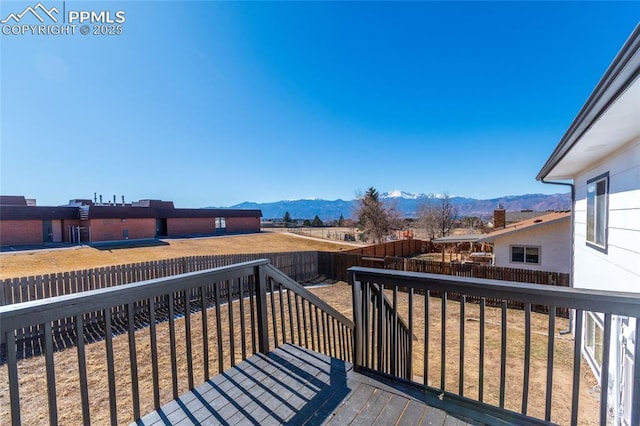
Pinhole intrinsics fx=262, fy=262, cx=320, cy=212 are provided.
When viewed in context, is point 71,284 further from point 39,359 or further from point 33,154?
point 33,154

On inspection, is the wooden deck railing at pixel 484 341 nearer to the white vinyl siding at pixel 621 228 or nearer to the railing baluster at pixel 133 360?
the white vinyl siding at pixel 621 228

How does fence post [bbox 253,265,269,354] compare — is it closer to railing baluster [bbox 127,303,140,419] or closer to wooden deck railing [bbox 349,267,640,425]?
wooden deck railing [bbox 349,267,640,425]

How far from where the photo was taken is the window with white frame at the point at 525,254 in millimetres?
10484

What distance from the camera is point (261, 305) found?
282 centimetres

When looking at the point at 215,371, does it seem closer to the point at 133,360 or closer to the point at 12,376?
the point at 133,360

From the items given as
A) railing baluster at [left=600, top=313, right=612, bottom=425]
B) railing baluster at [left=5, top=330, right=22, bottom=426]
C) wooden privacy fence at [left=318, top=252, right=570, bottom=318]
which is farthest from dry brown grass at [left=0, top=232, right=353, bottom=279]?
railing baluster at [left=600, top=313, right=612, bottom=425]

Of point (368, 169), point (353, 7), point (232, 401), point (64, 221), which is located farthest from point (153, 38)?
point (368, 169)

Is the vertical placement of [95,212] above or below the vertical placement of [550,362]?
above

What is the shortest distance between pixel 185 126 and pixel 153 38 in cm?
995

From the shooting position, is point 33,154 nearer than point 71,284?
No

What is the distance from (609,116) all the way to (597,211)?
2.96 meters

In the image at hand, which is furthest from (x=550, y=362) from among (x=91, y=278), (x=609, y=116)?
(x=91, y=278)

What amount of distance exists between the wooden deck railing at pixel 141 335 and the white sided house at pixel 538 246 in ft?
32.9

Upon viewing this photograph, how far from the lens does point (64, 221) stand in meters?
22.8
